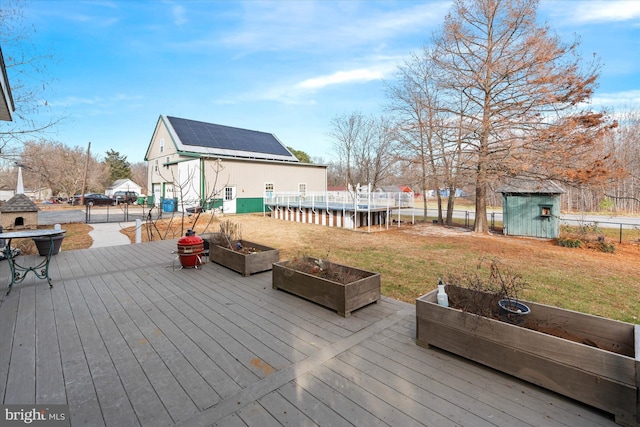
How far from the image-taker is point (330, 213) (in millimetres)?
14938

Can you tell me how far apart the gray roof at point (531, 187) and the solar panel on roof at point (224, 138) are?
60.6 feet

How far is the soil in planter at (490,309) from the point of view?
7.55 ft

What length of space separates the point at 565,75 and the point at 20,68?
16.0 meters

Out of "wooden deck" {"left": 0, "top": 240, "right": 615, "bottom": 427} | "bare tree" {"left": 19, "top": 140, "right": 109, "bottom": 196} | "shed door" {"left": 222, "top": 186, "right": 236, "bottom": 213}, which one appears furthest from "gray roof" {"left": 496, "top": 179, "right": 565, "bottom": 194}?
"bare tree" {"left": 19, "top": 140, "right": 109, "bottom": 196}

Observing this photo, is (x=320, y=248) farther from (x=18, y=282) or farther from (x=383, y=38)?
(x=383, y=38)

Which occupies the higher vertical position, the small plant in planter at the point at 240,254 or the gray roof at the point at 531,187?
Result: the gray roof at the point at 531,187

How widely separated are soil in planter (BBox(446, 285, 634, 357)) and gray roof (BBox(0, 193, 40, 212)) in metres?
12.0

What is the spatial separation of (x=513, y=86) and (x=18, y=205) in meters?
17.7

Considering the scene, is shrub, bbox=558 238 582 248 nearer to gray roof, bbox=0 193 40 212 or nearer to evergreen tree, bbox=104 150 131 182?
gray roof, bbox=0 193 40 212

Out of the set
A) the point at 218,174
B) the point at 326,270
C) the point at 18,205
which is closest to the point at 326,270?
the point at 326,270

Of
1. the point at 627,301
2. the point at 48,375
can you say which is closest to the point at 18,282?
the point at 48,375

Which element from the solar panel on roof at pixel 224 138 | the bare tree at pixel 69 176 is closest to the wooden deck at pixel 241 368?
the solar panel on roof at pixel 224 138

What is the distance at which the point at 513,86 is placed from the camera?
1080 centimetres

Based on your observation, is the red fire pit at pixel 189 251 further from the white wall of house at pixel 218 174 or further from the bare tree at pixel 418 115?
the white wall of house at pixel 218 174
